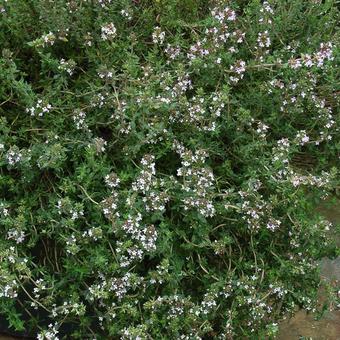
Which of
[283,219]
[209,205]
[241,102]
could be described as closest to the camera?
[209,205]

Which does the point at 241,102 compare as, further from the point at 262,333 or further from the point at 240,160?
the point at 262,333

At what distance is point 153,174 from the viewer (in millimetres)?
2541

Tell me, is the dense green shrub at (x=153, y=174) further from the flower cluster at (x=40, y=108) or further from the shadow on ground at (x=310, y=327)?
the shadow on ground at (x=310, y=327)

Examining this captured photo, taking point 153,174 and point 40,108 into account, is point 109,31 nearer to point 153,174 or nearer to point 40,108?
point 40,108

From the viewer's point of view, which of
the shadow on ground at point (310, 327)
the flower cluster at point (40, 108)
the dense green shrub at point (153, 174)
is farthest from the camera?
the shadow on ground at point (310, 327)

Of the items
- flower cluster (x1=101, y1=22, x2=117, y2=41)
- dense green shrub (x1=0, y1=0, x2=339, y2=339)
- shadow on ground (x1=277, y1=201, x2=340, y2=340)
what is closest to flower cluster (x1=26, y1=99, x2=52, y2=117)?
dense green shrub (x1=0, y1=0, x2=339, y2=339)

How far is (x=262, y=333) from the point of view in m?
2.62

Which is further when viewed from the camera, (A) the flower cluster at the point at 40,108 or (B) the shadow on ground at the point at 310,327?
(B) the shadow on ground at the point at 310,327

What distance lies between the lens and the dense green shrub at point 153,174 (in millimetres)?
2434

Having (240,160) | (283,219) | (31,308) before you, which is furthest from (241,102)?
(31,308)

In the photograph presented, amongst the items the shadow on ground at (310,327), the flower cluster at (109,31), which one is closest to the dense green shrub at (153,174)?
the flower cluster at (109,31)

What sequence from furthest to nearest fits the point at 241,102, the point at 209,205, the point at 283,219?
the point at 241,102
the point at 283,219
the point at 209,205

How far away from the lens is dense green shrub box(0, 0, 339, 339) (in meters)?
2.43

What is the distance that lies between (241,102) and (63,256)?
876mm
